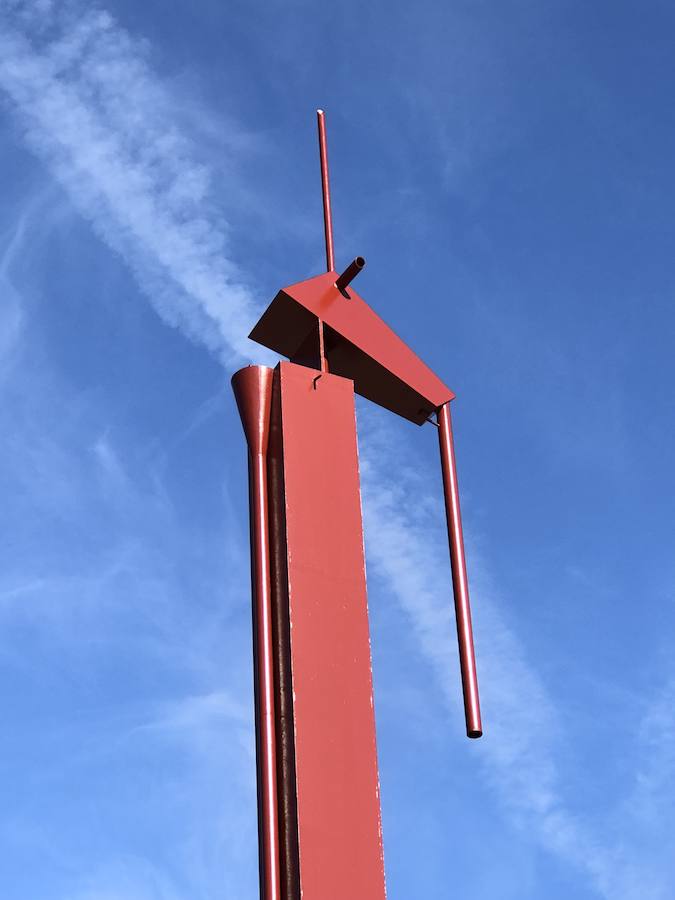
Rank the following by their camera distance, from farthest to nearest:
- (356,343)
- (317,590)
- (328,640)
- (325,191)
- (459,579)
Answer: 1. (325,191)
2. (356,343)
3. (459,579)
4. (317,590)
5. (328,640)

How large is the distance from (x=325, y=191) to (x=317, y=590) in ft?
11.9

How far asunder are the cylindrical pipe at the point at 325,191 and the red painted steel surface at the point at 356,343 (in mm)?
330

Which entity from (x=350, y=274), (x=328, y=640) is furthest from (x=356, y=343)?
(x=328, y=640)

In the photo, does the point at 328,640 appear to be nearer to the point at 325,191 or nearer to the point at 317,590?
the point at 317,590

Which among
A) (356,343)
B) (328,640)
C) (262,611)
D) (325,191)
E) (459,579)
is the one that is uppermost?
(325,191)

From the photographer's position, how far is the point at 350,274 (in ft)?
26.3

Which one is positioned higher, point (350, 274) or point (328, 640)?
point (350, 274)

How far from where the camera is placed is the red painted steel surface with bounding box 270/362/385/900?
18.9 feet

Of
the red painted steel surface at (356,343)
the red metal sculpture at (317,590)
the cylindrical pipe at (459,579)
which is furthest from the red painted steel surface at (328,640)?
the cylindrical pipe at (459,579)

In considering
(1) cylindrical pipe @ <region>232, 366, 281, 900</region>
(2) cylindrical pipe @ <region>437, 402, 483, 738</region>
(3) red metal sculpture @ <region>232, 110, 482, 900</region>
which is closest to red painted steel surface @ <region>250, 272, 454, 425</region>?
(3) red metal sculpture @ <region>232, 110, 482, 900</region>

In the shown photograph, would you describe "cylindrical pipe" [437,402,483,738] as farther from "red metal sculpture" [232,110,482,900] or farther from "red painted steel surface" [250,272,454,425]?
"red painted steel surface" [250,272,454,425]

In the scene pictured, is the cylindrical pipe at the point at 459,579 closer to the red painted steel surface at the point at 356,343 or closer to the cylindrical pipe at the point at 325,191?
the red painted steel surface at the point at 356,343

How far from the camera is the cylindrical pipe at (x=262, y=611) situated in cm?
576

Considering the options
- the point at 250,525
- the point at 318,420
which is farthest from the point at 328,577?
the point at 318,420
